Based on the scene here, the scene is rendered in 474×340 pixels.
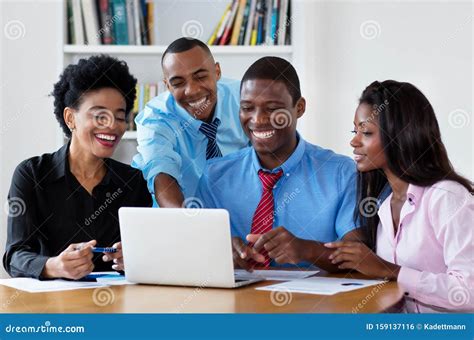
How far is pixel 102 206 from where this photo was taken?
99.5 inches

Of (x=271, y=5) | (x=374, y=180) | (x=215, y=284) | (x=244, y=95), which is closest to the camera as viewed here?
(x=215, y=284)

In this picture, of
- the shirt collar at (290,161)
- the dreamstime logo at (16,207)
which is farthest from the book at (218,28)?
the dreamstime logo at (16,207)

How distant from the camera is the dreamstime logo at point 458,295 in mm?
1874

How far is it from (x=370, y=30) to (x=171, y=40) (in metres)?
1.06

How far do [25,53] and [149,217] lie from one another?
7.65ft

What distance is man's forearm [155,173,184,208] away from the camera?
2.68 meters

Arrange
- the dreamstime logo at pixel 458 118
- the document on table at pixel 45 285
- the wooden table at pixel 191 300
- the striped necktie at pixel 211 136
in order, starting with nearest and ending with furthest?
1. the wooden table at pixel 191 300
2. the document on table at pixel 45 285
3. the striped necktie at pixel 211 136
4. the dreamstime logo at pixel 458 118

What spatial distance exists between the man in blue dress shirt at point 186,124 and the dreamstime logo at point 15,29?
3.85ft

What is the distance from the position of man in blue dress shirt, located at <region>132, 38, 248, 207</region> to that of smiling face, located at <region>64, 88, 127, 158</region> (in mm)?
243

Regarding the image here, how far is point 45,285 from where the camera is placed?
2021 millimetres

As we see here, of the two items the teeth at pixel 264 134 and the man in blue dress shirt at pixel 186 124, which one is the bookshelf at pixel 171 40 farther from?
the teeth at pixel 264 134
